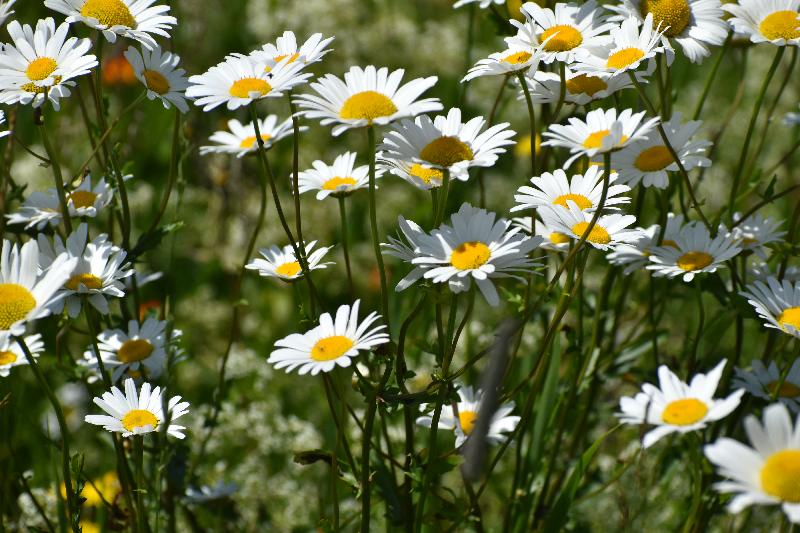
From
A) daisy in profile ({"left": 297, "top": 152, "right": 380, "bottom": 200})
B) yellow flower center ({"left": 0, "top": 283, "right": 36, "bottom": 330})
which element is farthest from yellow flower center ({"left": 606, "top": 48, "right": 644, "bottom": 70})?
yellow flower center ({"left": 0, "top": 283, "right": 36, "bottom": 330})

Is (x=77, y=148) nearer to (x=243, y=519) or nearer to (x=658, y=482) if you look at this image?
(x=243, y=519)

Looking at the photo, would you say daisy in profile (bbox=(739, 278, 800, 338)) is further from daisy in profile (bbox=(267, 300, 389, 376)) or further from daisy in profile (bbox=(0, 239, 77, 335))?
daisy in profile (bbox=(0, 239, 77, 335))

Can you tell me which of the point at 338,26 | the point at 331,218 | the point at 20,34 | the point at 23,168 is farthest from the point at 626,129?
the point at 23,168

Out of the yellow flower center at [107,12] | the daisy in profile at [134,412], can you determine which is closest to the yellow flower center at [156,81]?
the yellow flower center at [107,12]

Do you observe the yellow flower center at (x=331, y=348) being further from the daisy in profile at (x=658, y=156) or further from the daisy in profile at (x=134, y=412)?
the daisy in profile at (x=658, y=156)

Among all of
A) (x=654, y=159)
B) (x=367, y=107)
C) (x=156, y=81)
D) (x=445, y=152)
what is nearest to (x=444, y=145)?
(x=445, y=152)

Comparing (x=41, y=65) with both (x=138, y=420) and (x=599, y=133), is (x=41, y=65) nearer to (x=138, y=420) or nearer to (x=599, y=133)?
(x=138, y=420)

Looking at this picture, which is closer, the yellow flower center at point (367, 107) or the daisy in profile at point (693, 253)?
the yellow flower center at point (367, 107)
